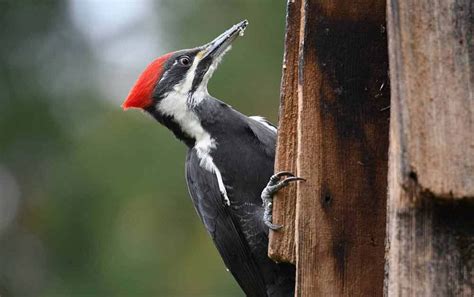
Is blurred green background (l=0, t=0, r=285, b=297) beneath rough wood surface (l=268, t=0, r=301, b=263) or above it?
above

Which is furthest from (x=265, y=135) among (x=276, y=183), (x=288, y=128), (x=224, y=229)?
(x=288, y=128)

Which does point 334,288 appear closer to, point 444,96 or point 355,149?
point 355,149

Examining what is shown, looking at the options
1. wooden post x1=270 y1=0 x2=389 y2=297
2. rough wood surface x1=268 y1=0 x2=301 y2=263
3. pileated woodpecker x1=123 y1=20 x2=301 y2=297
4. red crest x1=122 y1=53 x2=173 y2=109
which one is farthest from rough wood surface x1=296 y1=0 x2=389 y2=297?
red crest x1=122 y1=53 x2=173 y2=109

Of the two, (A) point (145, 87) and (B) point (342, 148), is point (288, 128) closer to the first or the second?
(B) point (342, 148)

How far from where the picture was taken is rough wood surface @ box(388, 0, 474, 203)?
2307mm

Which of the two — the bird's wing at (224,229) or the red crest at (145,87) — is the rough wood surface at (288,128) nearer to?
the bird's wing at (224,229)

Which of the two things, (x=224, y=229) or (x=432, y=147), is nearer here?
(x=432, y=147)

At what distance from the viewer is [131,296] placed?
28.5 feet

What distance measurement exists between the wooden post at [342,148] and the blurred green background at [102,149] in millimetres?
5096

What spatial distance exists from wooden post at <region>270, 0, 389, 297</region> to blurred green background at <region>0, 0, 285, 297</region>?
510 centimetres

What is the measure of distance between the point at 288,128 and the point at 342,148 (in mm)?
391

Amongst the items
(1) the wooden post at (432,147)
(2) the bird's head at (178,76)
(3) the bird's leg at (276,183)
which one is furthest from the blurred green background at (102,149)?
(1) the wooden post at (432,147)

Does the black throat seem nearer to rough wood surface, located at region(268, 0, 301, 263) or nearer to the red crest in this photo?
the red crest

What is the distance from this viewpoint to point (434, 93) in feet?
7.80
